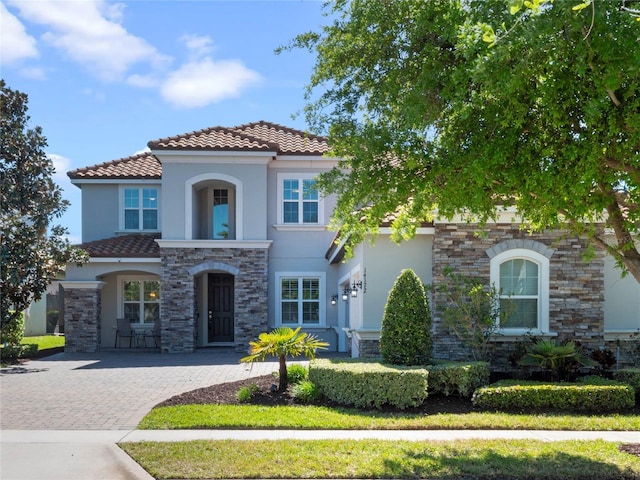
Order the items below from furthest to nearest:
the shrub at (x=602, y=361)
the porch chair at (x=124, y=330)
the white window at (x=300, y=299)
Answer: the porch chair at (x=124, y=330) → the white window at (x=300, y=299) → the shrub at (x=602, y=361)

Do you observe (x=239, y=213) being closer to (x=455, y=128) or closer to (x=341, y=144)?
(x=341, y=144)

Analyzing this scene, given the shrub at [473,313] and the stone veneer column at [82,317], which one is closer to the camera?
the shrub at [473,313]

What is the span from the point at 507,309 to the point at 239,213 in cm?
1061

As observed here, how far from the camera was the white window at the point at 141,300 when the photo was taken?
22594 millimetres

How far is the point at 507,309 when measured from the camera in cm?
1259

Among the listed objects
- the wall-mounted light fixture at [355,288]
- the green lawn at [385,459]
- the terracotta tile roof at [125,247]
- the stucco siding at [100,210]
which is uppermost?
the stucco siding at [100,210]

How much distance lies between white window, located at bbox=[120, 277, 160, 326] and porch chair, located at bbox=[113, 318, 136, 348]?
2.11 ft

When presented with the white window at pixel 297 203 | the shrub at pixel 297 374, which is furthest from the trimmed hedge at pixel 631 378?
the white window at pixel 297 203

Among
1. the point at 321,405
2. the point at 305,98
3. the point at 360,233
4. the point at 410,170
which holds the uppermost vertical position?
the point at 305,98

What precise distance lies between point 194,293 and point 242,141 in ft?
18.4

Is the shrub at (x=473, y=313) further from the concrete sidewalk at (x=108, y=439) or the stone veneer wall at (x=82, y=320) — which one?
the stone veneer wall at (x=82, y=320)

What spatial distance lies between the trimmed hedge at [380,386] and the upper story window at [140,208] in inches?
570

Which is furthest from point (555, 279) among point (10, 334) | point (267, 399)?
point (10, 334)

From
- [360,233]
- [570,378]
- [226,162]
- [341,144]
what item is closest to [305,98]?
[341,144]
